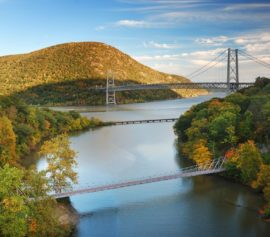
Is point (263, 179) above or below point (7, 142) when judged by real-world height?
below

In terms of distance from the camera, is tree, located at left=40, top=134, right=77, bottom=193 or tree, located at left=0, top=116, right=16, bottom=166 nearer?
tree, located at left=40, top=134, right=77, bottom=193

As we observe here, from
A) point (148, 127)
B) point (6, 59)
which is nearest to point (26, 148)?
point (148, 127)

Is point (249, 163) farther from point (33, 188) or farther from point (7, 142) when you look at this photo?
point (7, 142)

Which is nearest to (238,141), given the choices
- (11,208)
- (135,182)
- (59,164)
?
(135,182)

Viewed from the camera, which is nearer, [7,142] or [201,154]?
[201,154]

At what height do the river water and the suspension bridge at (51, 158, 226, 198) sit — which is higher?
the suspension bridge at (51, 158, 226, 198)

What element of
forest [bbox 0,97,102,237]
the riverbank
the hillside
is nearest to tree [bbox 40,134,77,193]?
forest [bbox 0,97,102,237]

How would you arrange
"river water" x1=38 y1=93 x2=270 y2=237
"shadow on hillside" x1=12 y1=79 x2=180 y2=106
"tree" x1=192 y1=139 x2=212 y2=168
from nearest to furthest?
"river water" x1=38 y1=93 x2=270 y2=237 < "tree" x1=192 y1=139 x2=212 y2=168 < "shadow on hillside" x1=12 y1=79 x2=180 y2=106

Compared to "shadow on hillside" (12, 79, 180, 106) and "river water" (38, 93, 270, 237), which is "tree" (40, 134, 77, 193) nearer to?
"river water" (38, 93, 270, 237)

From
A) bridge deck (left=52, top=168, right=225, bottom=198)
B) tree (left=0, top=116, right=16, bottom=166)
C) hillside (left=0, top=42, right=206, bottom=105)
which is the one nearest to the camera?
bridge deck (left=52, top=168, right=225, bottom=198)

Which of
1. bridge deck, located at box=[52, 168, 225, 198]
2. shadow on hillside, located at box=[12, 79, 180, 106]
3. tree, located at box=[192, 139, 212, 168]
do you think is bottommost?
bridge deck, located at box=[52, 168, 225, 198]
